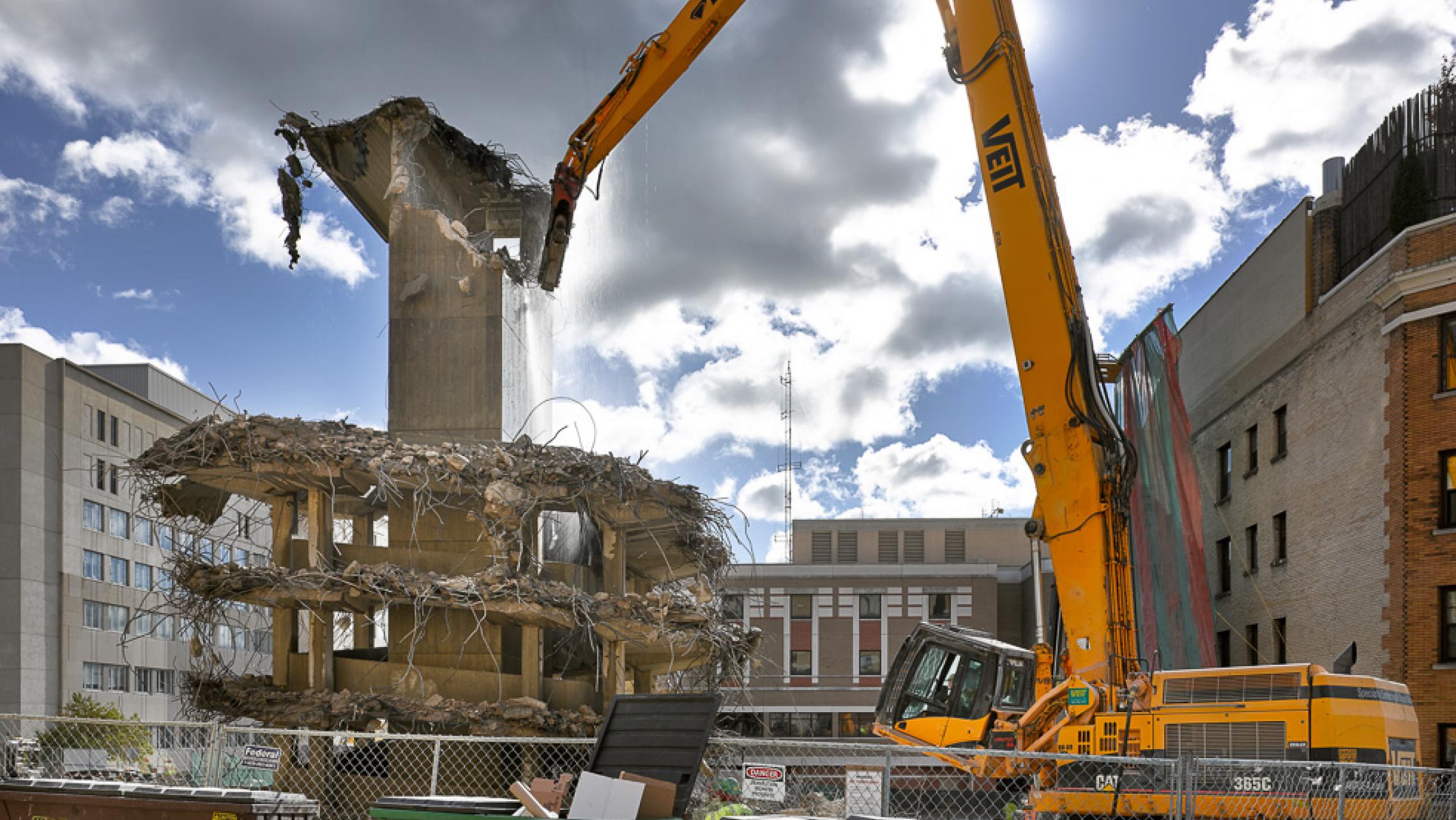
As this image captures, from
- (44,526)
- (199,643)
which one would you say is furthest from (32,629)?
(199,643)

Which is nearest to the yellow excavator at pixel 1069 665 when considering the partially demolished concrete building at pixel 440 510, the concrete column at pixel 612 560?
the partially demolished concrete building at pixel 440 510

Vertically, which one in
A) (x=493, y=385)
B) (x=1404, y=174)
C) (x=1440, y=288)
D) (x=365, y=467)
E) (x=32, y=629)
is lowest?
(x=32, y=629)

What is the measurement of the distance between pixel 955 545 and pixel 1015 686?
6173 centimetres

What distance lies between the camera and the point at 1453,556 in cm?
2281

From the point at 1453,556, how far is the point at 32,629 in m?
60.3

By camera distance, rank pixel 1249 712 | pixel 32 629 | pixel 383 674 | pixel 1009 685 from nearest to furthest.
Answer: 1. pixel 1249 712
2. pixel 1009 685
3. pixel 383 674
4. pixel 32 629

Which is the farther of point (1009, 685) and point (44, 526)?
point (44, 526)

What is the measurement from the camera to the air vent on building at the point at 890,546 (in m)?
77.5

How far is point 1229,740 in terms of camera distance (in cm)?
1402

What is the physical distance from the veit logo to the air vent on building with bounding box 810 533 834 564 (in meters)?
61.9

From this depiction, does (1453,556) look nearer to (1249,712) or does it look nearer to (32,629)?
(1249,712)

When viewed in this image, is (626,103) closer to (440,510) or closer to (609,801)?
(440,510)

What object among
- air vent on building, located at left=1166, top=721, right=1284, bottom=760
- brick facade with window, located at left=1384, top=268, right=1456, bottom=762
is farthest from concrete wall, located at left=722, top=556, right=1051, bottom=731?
air vent on building, located at left=1166, top=721, right=1284, bottom=760

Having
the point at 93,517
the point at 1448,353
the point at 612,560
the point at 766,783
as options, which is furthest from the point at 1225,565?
the point at 93,517
